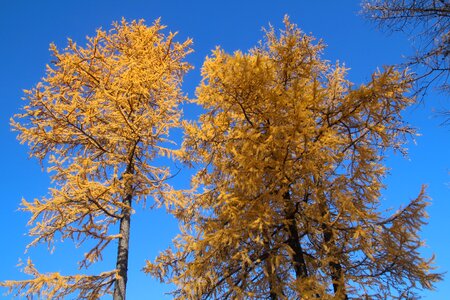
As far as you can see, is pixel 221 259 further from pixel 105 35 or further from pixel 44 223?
pixel 105 35

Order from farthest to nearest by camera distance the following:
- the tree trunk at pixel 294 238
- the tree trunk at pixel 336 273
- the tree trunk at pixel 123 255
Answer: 1. the tree trunk at pixel 123 255
2. the tree trunk at pixel 294 238
3. the tree trunk at pixel 336 273

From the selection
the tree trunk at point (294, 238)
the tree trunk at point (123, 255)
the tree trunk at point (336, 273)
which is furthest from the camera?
the tree trunk at point (123, 255)

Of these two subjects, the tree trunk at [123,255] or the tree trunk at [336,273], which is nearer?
the tree trunk at [336,273]

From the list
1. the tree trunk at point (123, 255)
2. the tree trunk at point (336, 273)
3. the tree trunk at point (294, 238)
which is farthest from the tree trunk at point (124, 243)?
the tree trunk at point (336, 273)

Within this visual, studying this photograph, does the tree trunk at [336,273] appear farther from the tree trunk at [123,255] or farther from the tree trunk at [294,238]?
the tree trunk at [123,255]

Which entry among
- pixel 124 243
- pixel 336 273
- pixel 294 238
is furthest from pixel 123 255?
pixel 336 273

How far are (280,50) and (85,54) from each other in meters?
4.91

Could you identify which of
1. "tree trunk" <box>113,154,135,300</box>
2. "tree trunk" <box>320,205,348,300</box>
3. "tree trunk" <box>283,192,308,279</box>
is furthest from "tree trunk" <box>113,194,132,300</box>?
"tree trunk" <box>320,205,348,300</box>

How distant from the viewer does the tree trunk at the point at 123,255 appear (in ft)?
23.4

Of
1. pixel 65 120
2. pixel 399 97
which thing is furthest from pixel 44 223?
pixel 399 97

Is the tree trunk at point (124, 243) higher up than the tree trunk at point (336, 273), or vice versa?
the tree trunk at point (124, 243)

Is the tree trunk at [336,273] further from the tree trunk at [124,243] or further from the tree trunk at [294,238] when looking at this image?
the tree trunk at [124,243]

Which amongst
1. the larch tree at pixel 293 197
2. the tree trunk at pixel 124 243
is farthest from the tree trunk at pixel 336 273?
the tree trunk at pixel 124 243

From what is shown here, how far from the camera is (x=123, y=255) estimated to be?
24.8 feet
